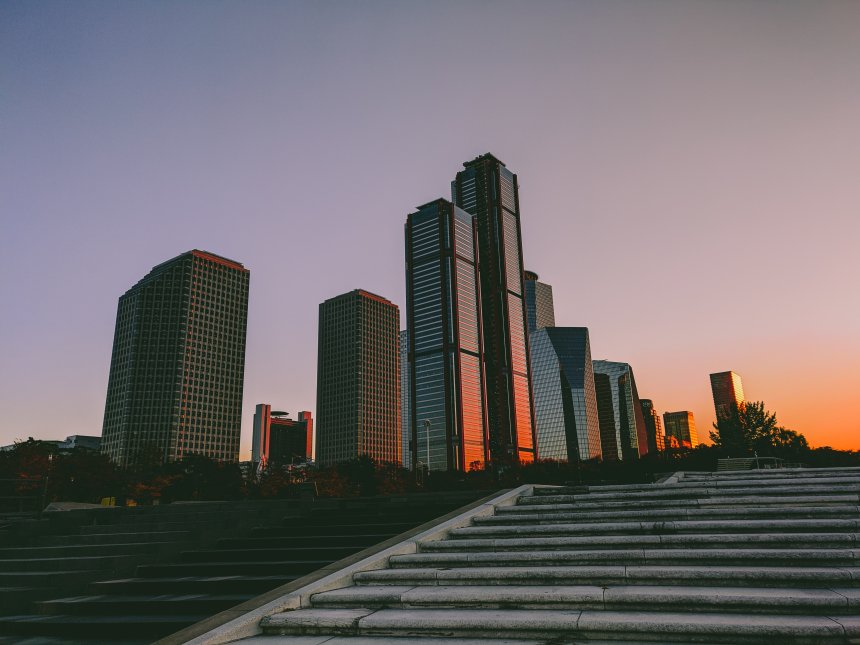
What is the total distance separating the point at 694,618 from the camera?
5250mm

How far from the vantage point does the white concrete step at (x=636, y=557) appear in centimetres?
663

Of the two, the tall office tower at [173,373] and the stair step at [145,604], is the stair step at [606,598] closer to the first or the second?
the stair step at [145,604]

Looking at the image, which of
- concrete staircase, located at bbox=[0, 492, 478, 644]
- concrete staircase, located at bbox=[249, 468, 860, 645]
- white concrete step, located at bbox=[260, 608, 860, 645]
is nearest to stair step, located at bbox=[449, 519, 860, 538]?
concrete staircase, located at bbox=[249, 468, 860, 645]

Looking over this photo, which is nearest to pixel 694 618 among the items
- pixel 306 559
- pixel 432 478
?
pixel 306 559

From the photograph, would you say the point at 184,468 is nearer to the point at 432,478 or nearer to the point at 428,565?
the point at 432,478

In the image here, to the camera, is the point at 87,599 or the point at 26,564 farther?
the point at 26,564

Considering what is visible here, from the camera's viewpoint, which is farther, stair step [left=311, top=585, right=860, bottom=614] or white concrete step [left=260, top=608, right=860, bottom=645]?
stair step [left=311, top=585, right=860, bottom=614]

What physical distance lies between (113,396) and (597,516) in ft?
694

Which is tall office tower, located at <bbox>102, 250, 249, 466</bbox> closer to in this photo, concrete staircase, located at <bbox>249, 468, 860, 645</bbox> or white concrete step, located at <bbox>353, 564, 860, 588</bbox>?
concrete staircase, located at <bbox>249, 468, 860, 645</bbox>

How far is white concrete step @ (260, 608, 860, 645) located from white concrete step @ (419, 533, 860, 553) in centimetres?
233

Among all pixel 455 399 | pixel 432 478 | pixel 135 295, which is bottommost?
pixel 432 478

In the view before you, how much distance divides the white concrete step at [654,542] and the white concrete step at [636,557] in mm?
231

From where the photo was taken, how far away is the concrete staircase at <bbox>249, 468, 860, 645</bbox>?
5.28 metres

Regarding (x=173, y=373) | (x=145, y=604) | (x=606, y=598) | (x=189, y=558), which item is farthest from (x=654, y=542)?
(x=173, y=373)
